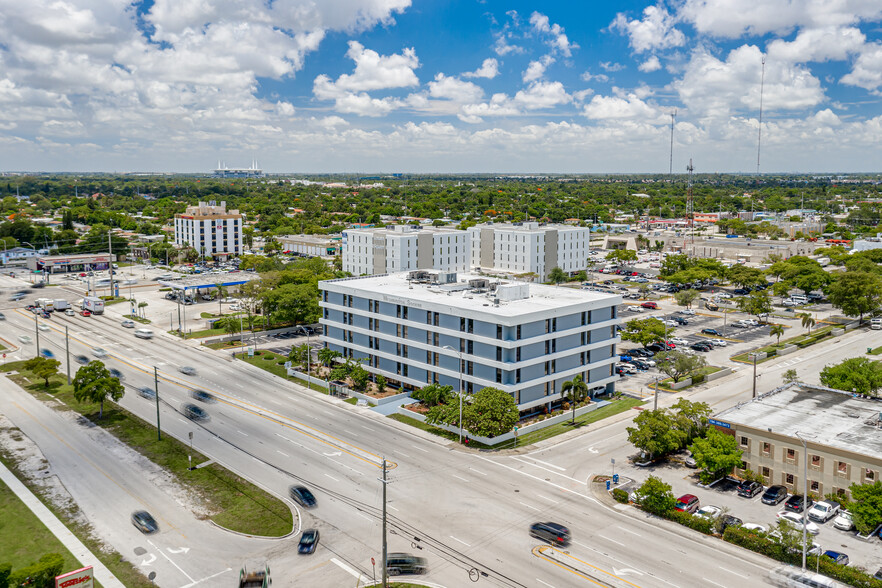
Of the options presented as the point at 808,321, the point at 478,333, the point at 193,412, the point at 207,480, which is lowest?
the point at 207,480

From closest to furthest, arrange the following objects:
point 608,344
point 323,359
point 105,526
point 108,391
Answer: point 105,526 < point 108,391 < point 608,344 < point 323,359

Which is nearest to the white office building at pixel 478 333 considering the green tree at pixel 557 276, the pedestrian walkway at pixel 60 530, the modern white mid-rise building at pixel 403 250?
the pedestrian walkway at pixel 60 530

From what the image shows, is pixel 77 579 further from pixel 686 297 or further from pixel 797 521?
pixel 686 297

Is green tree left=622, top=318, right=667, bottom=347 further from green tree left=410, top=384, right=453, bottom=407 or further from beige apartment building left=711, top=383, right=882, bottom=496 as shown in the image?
green tree left=410, top=384, right=453, bottom=407

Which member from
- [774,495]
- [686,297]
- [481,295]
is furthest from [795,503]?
[686,297]

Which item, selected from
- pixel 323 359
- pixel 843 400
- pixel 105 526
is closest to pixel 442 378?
pixel 323 359

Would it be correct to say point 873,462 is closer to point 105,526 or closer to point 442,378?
point 442,378
